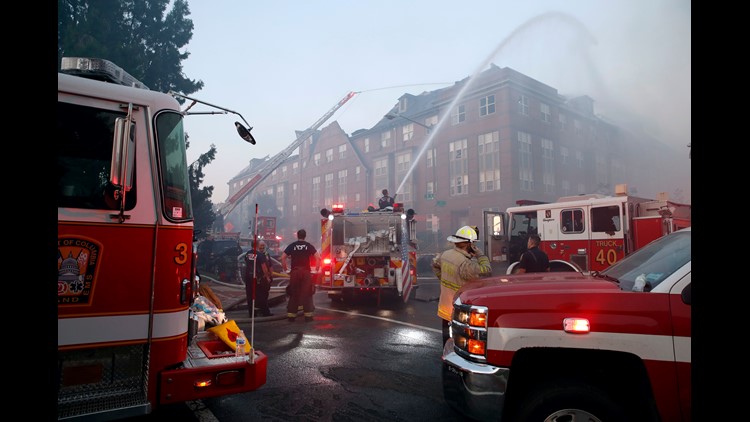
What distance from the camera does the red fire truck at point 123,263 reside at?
9.52 feet

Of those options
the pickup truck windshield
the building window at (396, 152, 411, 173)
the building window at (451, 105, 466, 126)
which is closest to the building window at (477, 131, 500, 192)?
the building window at (451, 105, 466, 126)

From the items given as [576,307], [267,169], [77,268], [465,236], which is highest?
[267,169]

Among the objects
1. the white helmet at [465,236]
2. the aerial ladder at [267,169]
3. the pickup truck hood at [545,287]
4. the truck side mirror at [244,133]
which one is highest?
the aerial ladder at [267,169]

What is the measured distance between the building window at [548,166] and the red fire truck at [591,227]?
26664mm

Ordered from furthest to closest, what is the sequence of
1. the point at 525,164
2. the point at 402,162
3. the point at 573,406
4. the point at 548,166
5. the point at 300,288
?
1. the point at 402,162
2. the point at 548,166
3. the point at 525,164
4. the point at 300,288
5. the point at 573,406

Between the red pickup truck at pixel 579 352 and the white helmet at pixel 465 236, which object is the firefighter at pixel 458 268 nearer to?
the white helmet at pixel 465 236

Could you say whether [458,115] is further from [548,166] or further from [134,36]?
[134,36]

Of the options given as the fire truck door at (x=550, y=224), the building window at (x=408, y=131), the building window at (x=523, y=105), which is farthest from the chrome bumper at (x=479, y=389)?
the building window at (x=408, y=131)

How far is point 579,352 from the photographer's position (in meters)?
2.65

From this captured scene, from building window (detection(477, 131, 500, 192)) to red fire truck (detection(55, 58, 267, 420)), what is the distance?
33.5 m

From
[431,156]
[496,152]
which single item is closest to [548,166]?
[496,152]

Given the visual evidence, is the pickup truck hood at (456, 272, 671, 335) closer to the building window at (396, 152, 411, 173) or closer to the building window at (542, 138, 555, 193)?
the building window at (542, 138, 555, 193)

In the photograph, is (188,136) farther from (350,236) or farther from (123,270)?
(123,270)

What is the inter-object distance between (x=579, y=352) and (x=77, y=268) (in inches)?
129
